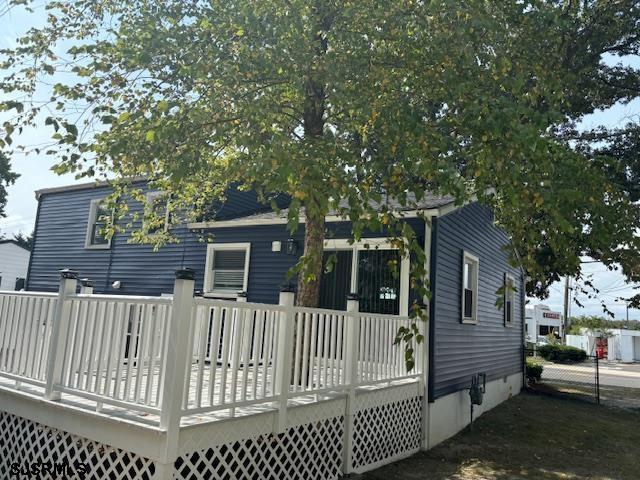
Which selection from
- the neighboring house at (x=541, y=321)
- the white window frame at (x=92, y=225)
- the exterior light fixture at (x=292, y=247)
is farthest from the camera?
the neighboring house at (x=541, y=321)

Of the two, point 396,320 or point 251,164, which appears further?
point 396,320

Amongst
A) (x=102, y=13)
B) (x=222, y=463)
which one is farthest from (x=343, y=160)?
(x=102, y=13)

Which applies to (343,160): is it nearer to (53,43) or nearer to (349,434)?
(349,434)

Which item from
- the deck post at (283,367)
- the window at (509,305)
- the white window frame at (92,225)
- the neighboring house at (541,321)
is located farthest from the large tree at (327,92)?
the neighboring house at (541,321)

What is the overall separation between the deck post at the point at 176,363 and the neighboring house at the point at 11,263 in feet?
71.5

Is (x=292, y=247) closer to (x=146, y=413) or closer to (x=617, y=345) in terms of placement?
(x=146, y=413)

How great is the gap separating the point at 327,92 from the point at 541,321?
49971 millimetres

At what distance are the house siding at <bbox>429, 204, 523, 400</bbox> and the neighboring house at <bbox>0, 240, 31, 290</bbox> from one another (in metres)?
20.0

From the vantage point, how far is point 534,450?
7.26m

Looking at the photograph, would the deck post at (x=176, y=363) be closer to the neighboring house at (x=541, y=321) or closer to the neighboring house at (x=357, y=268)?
the neighboring house at (x=357, y=268)

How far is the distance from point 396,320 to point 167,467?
12.7 feet

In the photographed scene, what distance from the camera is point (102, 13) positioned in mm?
5855

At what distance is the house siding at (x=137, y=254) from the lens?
28.9ft

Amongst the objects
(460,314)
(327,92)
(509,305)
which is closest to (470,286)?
(460,314)
